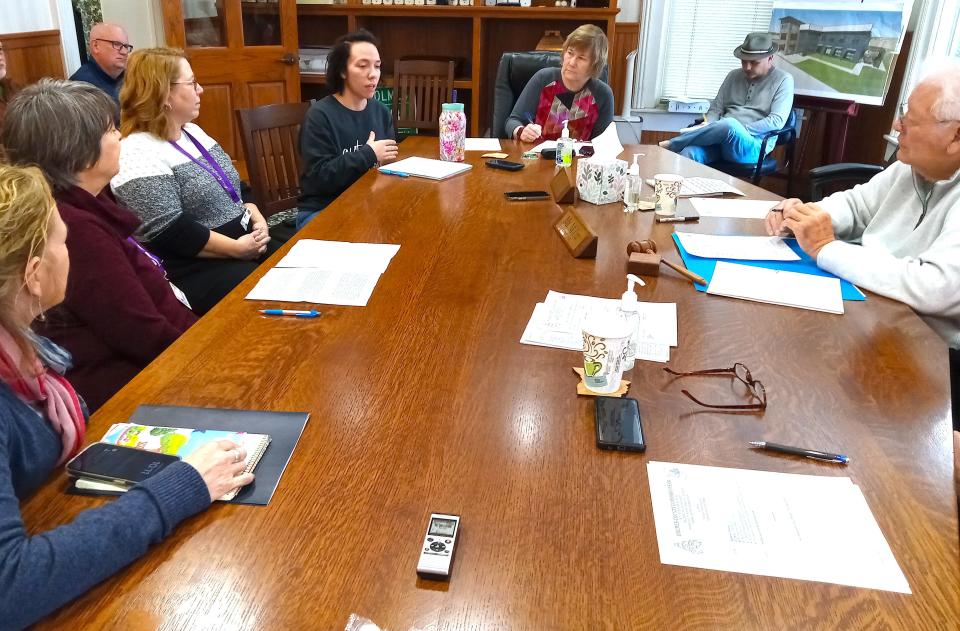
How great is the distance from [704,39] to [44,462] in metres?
4.82

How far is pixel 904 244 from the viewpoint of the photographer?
5.78 feet

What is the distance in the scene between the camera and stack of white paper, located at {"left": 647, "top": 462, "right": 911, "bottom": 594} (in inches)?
31.4

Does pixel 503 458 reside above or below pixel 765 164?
above

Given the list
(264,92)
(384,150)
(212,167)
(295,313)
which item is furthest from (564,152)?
(264,92)

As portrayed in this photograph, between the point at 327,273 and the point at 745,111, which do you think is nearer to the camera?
the point at 327,273

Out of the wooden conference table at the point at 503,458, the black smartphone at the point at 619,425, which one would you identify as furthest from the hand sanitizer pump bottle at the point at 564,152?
the black smartphone at the point at 619,425

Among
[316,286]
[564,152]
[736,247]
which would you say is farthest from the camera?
[564,152]

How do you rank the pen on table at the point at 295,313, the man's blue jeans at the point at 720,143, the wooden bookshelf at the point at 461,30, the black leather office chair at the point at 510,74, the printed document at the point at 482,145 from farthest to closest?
the wooden bookshelf at the point at 461,30 < the man's blue jeans at the point at 720,143 < the black leather office chair at the point at 510,74 < the printed document at the point at 482,145 < the pen on table at the point at 295,313

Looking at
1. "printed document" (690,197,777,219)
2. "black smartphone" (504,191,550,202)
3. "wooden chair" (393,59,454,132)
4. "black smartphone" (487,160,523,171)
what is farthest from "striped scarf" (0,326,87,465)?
"wooden chair" (393,59,454,132)

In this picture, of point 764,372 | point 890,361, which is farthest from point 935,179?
point 764,372

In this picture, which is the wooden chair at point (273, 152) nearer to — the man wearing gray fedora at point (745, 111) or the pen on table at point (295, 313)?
the pen on table at point (295, 313)

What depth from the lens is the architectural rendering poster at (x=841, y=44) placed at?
3828 mm

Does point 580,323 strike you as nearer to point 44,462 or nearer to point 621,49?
point 44,462

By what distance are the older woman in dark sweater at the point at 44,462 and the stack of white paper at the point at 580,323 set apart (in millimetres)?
595
